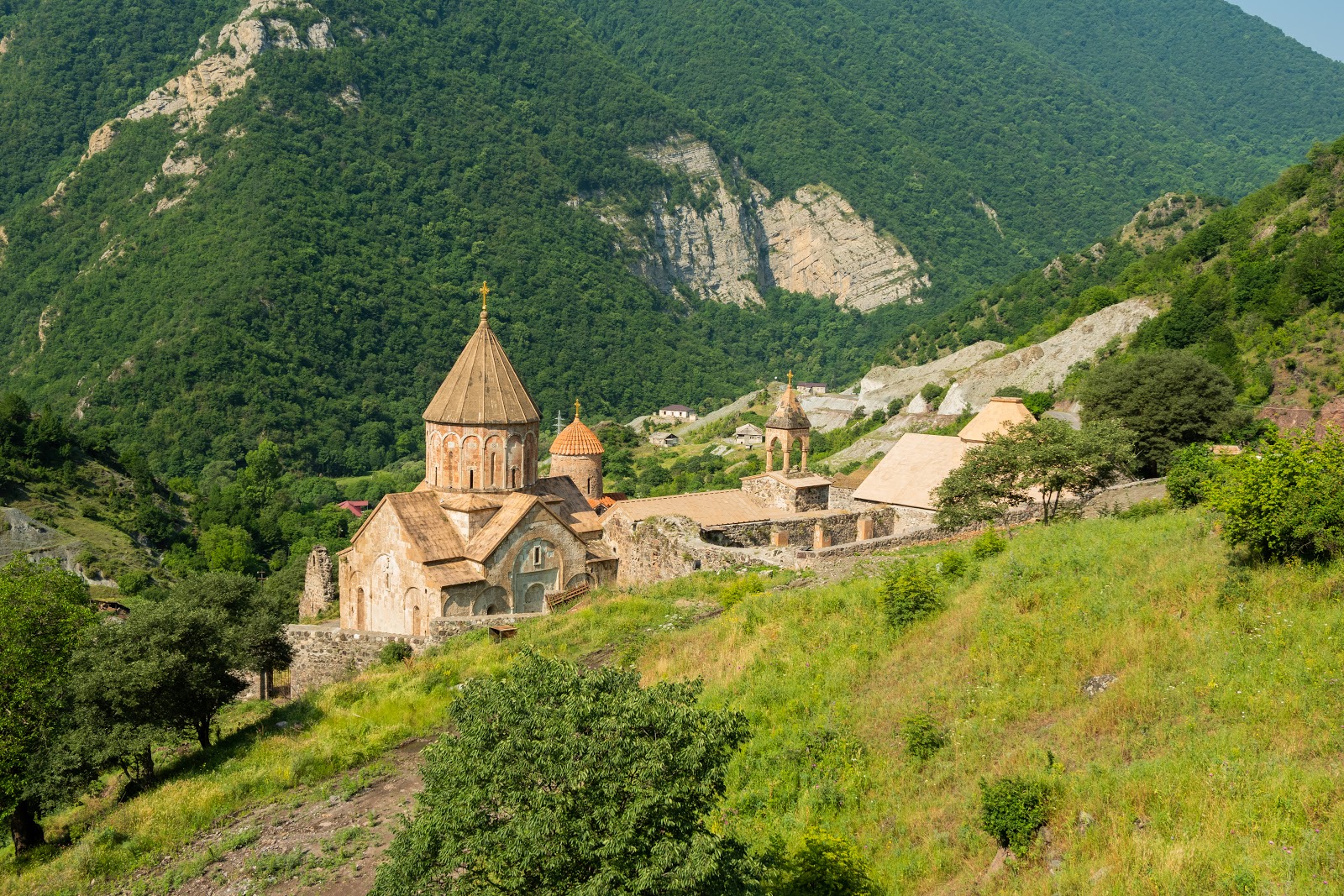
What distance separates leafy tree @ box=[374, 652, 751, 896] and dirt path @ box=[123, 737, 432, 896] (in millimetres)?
4014

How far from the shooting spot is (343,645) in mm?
22875

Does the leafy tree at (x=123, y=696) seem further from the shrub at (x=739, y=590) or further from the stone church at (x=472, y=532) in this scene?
the shrub at (x=739, y=590)

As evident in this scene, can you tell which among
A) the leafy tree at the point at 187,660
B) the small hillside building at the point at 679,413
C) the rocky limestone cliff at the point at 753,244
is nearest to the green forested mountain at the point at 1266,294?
the leafy tree at the point at 187,660

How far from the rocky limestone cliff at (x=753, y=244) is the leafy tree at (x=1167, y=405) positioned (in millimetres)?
119791

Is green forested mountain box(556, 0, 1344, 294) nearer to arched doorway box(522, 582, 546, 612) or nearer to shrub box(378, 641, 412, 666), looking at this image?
arched doorway box(522, 582, 546, 612)

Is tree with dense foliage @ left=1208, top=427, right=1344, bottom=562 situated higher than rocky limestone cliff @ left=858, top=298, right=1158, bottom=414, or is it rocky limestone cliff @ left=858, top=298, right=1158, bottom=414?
rocky limestone cliff @ left=858, top=298, right=1158, bottom=414

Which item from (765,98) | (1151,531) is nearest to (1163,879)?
(1151,531)

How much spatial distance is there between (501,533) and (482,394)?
382cm

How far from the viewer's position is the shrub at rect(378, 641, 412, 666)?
21875mm

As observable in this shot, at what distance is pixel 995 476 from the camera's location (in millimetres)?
23234

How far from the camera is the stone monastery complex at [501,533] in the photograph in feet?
78.8

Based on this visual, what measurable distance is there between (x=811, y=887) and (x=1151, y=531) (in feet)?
32.0

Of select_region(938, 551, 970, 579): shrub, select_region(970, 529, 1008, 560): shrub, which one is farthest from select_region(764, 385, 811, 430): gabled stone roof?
select_region(938, 551, 970, 579): shrub

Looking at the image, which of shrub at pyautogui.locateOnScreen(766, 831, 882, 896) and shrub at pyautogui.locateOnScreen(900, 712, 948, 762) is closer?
shrub at pyautogui.locateOnScreen(766, 831, 882, 896)
